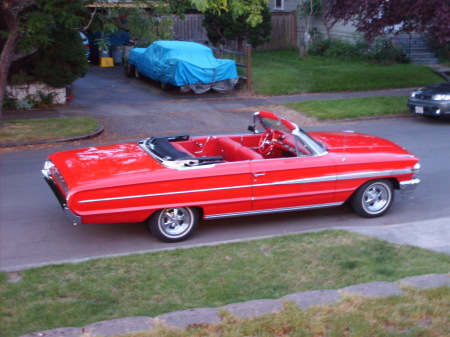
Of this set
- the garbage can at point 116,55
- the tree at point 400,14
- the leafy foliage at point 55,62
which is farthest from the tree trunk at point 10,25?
the garbage can at point 116,55

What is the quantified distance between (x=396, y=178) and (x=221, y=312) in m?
4.34

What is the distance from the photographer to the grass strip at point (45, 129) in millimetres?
13359

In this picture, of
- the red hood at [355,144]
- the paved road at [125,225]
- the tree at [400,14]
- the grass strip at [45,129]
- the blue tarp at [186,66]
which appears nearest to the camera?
the paved road at [125,225]

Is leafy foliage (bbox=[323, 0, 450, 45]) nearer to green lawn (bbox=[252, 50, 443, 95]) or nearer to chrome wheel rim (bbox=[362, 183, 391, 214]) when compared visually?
green lawn (bbox=[252, 50, 443, 95])

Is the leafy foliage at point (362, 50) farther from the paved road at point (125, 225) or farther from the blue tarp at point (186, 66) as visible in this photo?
the paved road at point (125, 225)

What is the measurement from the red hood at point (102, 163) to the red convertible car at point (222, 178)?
1cm

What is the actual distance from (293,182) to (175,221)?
60.8 inches

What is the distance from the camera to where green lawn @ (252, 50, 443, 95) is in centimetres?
2014

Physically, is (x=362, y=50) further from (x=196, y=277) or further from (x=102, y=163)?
(x=196, y=277)

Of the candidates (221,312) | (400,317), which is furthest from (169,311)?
(400,317)

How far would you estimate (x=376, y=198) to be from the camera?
330 inches

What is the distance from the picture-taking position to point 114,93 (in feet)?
64.9

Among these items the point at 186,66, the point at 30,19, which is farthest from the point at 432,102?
the point at 30,19

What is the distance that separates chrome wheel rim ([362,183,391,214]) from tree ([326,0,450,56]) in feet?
31.4
